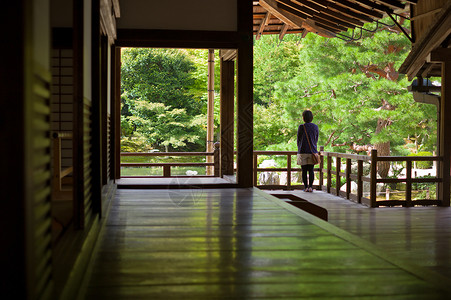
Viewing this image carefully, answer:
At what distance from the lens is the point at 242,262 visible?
2395 millimetres

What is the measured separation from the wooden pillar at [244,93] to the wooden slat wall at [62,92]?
1.85 metres

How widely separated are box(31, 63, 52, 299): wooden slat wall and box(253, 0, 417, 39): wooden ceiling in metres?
4.88

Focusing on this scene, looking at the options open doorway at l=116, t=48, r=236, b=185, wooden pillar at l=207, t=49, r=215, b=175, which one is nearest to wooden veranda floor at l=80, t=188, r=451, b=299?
wooden pillar at l=207, t=49, r=215, b=175

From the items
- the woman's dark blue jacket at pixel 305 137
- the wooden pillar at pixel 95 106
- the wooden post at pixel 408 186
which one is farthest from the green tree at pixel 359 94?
the wooden pillar at pixel 95 106

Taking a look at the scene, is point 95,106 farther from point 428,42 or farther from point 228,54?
point 428,42

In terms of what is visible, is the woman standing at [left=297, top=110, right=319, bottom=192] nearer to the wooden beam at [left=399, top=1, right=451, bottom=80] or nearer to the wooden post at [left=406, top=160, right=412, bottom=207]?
the wooden post at [left=406, top=160, right=412, bottom=207]

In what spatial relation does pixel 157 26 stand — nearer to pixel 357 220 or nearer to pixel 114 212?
pixel 114 212

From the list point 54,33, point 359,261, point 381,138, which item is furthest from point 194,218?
point 381,138

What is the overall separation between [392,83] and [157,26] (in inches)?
255

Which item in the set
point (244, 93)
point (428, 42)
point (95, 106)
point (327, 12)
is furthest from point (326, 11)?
point (95, 106)

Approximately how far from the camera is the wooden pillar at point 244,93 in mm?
5730

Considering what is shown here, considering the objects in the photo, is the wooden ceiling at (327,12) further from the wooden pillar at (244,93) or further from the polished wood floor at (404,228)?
the polished wood floor at (404,228)

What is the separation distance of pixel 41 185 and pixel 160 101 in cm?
1349

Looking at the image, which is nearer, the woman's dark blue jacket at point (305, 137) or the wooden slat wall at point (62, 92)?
the wooden slat wall at point (62, 92)
